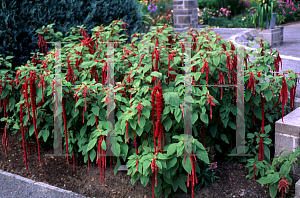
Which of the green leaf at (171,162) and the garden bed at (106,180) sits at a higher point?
the green leaf at (171,162)

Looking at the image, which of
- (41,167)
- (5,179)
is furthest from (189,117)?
(5,179)

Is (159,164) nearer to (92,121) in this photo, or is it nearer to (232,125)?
(92,121)

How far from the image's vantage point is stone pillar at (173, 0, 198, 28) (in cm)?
1130

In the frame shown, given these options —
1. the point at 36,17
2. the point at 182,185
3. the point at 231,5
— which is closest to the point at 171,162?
the point at 182,185

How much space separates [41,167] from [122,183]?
3.11 ft

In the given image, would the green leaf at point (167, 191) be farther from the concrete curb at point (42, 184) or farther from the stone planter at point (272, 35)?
the stone planter at point (272, 35)

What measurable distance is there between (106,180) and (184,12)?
950cm

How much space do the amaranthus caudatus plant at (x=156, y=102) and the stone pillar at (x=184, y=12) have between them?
842cm

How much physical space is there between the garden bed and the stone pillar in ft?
29.9

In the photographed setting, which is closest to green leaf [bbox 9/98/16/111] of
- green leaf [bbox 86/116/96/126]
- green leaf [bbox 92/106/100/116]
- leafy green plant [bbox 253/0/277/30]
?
green leaf [bbox 86/116/96/126]

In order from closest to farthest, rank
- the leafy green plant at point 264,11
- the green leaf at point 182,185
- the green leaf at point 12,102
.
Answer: the green leaf at point 182,185 → the green leaf at point 12,102 → the leafy green plant at point 264,11

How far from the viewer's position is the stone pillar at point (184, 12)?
11297 mm

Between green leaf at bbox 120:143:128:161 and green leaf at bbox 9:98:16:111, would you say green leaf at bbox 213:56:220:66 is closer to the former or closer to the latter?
green leaf at bbox 120:143:128:161

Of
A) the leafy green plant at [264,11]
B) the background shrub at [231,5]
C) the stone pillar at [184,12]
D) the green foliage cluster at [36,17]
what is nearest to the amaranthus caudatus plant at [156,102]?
the green foliage cluster at [36,17]
